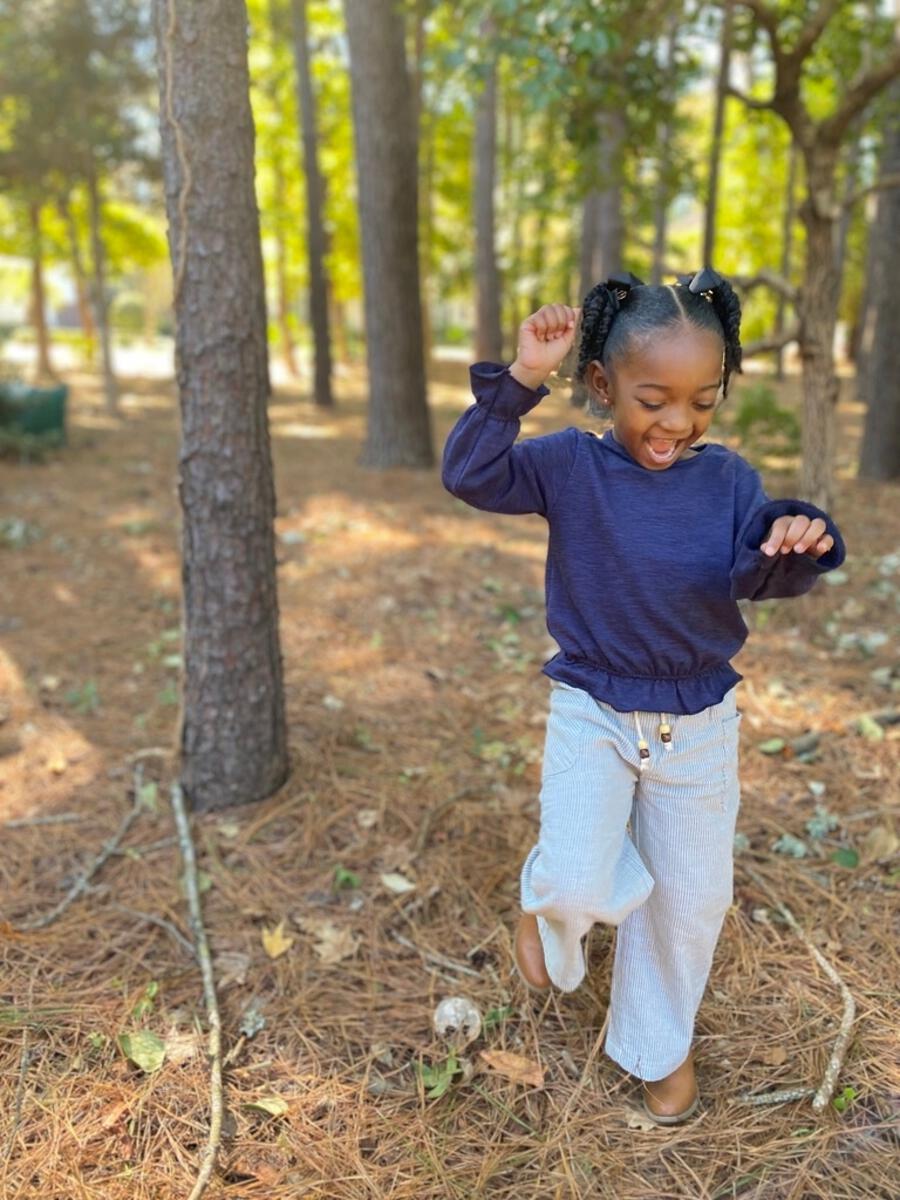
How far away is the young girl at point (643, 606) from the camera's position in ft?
5.85

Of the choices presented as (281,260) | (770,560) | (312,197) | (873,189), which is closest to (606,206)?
(312,197)

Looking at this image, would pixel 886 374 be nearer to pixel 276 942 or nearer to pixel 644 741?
pixel 644 741

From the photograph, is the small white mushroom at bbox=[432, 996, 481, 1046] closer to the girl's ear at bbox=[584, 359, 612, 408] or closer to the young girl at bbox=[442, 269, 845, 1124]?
the young girl at bbox=[442, 269, 845, 1124]

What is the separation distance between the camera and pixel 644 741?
1.90 meters

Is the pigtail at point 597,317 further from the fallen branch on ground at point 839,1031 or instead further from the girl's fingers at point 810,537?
the fallen branch on ground at point 839,1031

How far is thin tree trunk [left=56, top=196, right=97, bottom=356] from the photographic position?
14.4 meters

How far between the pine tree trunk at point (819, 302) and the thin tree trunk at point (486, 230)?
263 inches

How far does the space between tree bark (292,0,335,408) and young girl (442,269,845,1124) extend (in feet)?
36.8

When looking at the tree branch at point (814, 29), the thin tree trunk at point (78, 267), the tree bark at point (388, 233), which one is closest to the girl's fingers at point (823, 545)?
the tree branch at point (814, 29)

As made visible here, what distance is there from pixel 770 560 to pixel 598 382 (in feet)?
1.69

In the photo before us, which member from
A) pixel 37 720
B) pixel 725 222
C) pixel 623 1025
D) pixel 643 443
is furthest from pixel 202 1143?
pixel 725 222

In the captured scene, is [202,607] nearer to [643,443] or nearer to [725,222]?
[643,443]

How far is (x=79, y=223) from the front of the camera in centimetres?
2122

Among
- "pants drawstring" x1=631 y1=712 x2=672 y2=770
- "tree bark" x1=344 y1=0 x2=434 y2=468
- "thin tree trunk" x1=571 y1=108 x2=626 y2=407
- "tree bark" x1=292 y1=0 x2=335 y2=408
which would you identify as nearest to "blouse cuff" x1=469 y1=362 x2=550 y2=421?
"pants drawstring" x1=631 y1=712 x2=672 y2=770
